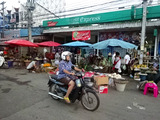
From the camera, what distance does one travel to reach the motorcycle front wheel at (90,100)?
3.00 m

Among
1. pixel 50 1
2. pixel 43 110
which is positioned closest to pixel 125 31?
pixel 43 110

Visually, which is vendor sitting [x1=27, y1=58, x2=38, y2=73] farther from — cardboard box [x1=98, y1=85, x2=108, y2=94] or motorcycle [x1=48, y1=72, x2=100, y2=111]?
motorcycle [x1=48, y1=72, x2=100, y2=111]

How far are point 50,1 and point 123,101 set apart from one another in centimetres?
1774

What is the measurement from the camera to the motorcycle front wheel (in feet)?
9.86

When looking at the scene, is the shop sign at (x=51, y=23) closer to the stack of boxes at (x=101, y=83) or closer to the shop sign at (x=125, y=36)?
the shop sign at (x=125, y=36)

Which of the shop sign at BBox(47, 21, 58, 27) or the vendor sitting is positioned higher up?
the shop sign at BBox(47, 21, 58, 27)

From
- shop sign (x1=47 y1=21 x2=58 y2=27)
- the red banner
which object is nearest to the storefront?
shop sign (x1=47 y1=21 x2=58 y2=27)

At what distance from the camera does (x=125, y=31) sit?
34.0 ft

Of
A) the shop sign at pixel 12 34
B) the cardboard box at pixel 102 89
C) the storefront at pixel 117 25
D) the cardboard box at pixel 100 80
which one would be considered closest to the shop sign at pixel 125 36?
the storefront at pixel 117 25

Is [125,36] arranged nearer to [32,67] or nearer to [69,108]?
[32,67]

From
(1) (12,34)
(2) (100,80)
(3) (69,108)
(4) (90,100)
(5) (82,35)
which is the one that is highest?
(1) (12,34)

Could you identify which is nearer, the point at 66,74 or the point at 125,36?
the point at 66,74

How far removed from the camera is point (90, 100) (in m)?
3.10

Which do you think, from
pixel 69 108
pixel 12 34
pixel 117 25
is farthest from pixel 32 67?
pixel 12 34
